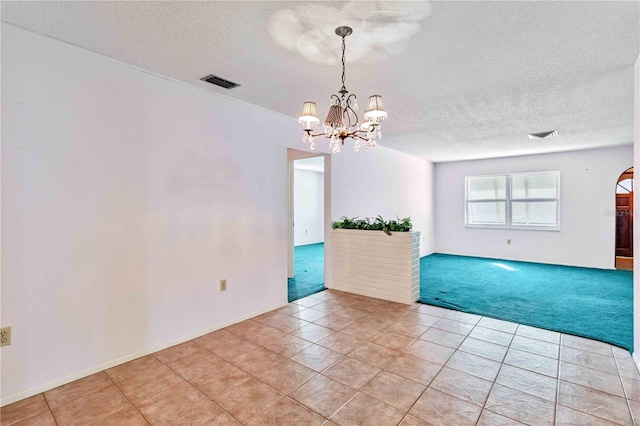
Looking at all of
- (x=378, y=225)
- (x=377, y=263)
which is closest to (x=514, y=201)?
(x=378, y=225)

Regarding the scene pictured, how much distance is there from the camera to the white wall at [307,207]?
9.71 m

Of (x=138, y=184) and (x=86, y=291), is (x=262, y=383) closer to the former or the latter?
(x=86, y=291)

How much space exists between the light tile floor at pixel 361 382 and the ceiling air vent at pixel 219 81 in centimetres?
245

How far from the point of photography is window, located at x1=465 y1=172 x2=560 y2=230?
671 cm

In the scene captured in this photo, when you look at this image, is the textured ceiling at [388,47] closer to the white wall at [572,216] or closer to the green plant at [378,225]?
the green plant at [378,225]

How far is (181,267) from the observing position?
116 inches

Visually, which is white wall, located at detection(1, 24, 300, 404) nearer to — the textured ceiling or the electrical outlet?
the electrical outlet

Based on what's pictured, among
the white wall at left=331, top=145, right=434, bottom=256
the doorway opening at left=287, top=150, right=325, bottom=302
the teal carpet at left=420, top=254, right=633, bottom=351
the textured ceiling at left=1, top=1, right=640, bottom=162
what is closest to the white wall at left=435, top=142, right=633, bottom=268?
the teal carpet at left=420, top=254, right=633, bottom=351

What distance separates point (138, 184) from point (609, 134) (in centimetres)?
662

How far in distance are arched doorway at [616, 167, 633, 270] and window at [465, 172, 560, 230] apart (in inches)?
49.8

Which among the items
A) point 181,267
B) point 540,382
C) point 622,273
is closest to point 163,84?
point 181,267

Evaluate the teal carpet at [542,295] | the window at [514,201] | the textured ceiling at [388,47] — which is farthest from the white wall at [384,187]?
the textured ceiling at [388,47]

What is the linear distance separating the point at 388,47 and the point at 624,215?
7340 mm

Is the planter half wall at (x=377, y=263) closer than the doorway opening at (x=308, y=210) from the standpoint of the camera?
Yes
